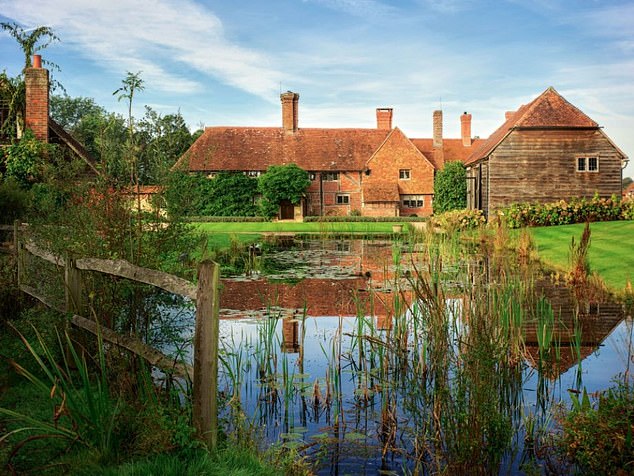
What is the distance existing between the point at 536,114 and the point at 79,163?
1278 inches

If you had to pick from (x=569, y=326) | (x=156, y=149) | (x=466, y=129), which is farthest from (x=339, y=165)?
(x=156, y=149)

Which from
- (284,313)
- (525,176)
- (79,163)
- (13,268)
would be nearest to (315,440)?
(79,163)

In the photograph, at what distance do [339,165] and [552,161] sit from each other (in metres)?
20.6

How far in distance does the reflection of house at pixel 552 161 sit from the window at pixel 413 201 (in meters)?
16.8

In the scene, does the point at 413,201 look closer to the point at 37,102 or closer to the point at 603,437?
the point at 37,102

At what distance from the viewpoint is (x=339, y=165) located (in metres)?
52.8

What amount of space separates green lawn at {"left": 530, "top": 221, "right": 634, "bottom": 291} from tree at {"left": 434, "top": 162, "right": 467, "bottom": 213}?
63.8 ft

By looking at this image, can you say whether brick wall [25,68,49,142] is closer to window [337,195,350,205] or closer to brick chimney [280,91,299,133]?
window [337,195,350,205]

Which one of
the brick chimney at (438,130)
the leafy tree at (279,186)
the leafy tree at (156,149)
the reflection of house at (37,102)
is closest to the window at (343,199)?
the leafy tree at (279,186)

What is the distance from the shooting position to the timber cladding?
35.7m

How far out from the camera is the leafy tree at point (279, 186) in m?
48.1

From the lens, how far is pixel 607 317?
11219 millimetres

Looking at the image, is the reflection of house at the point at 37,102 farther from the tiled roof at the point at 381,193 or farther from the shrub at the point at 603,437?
the tiled roof at the point at 381,193

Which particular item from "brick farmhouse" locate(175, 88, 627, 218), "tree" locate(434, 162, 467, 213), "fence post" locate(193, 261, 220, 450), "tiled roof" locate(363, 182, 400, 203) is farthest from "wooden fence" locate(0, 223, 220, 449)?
"tiled roof" locate(363, 182, 400, 203)
